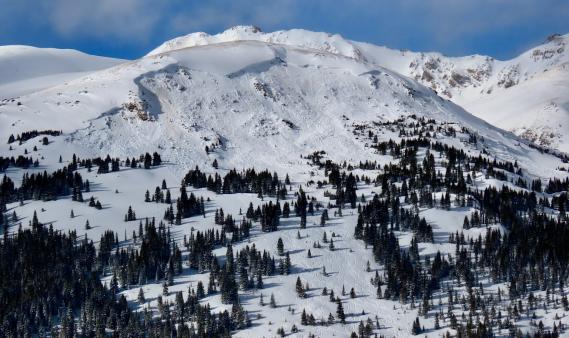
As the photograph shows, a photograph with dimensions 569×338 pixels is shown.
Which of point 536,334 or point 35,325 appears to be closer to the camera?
point 536,334

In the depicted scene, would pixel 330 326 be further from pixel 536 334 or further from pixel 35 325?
pixel 35 325

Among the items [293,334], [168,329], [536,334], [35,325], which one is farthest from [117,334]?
[536,334]

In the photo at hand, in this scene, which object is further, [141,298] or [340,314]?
[141,298]

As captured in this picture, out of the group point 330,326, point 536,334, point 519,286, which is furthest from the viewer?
point 519,286

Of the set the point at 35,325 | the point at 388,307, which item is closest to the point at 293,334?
the point at 388,307

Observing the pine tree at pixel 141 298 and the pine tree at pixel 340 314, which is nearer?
the pine tree at pixel 340 314

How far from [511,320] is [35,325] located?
120328 mm

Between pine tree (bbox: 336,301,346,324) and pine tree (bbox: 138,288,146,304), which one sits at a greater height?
pine tree (bbox: 138,288,146,304)

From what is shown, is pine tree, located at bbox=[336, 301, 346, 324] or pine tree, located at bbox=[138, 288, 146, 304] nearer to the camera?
pine tree, located at bbox=[336, 301, 346, 324]

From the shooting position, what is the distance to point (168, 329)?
7057 inches

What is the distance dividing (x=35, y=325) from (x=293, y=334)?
217 feet

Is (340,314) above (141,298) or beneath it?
beneath

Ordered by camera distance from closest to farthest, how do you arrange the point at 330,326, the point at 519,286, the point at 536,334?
the point at 536,334
the point at 330,326
the point at 519,286

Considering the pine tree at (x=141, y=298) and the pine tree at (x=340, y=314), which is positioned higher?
the pine tree at (x=141, y=298)
